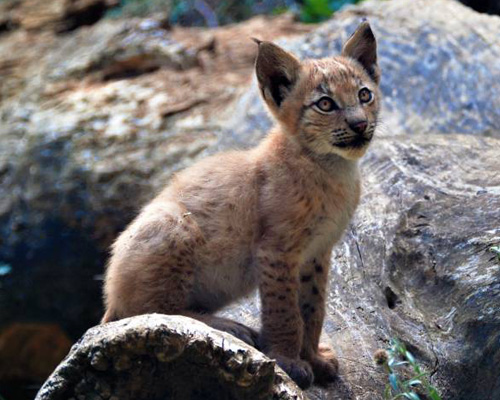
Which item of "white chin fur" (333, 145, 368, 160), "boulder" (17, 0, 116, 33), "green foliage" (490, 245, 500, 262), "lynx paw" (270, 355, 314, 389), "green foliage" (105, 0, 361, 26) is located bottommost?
"green foliage" (105, 0, 361, 26)

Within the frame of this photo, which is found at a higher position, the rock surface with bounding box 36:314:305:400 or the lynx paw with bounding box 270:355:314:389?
the rock surface with bounding box 36:314:305:400

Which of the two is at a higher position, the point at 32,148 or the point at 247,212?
the point at 247,212

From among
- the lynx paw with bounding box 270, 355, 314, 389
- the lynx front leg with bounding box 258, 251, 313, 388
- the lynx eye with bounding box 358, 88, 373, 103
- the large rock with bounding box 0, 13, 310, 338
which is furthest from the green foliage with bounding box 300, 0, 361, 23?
the lynx paw with bounding box 270, 355, 314, 389

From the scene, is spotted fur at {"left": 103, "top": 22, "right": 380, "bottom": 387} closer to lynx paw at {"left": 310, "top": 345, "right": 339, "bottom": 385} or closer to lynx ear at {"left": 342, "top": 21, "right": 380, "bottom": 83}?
lynx paw at {"left": 310, "top": 345, "right": 339, "bottom": 385}

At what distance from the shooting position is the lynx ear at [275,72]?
5.40 m

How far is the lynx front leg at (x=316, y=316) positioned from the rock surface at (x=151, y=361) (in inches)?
43.4

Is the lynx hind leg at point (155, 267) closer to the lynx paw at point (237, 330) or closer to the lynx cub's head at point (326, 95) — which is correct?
the lynx paw at point (237, 330)

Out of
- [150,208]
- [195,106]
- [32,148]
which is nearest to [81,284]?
[32,148]

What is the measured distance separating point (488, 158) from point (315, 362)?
2513 mm

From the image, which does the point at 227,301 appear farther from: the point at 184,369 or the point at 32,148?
the point at 32,148

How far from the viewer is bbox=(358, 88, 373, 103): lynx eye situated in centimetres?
525

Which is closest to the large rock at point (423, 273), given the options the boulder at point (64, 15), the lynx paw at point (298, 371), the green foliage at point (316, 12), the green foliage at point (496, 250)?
the green foliage at point (496, 250)

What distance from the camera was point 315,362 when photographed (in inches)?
194

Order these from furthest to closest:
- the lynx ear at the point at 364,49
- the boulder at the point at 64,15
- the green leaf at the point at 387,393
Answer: the boulder at the point at 64,15
the lynx ear at the point at 364,49
the green leaf at the point at 387,393
